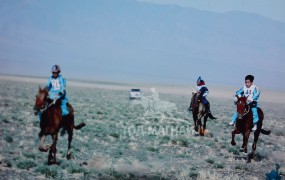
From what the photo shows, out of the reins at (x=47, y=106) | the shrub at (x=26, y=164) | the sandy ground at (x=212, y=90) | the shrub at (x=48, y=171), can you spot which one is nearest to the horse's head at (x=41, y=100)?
the reins at (x=47, y=106)

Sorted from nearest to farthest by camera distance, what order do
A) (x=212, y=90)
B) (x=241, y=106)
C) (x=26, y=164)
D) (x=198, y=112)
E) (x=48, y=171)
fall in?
1. (x=241, y=106)
2. (x=198, y=112)
3. (x=48, y=171)
4. (x=26, y=164)
5. (x=212, y=90)

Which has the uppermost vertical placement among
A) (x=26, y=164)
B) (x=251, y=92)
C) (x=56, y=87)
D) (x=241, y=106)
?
(x=251, y=92)

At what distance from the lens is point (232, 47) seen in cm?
19300

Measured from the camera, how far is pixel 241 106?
1227 cm

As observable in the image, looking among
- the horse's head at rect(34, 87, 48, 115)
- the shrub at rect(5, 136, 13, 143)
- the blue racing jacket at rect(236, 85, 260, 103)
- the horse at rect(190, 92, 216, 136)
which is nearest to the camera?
the horse's head at rect(34, 87, 48, 115)

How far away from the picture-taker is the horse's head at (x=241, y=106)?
1222cm

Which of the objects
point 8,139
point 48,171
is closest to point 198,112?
point 48,171

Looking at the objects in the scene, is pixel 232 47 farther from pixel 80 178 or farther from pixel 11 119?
pixel 80 178

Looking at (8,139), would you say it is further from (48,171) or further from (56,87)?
(56,87)

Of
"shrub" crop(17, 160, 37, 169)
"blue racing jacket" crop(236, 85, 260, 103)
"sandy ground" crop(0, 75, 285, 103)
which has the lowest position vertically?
"shrub" crop(17, 160, 37, 169)

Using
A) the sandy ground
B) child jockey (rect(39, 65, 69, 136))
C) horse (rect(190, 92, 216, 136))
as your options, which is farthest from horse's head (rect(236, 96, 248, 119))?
the sandy ground

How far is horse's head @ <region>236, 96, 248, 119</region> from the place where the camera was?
12.2 meters

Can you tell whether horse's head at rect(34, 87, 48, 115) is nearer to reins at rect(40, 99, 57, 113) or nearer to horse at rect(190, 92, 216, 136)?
reins at rect(40, 99, 57, 113)

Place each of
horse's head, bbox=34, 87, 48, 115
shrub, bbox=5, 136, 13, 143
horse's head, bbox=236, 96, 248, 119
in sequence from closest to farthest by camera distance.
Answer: horse's head, bbox=34, 87, 48, 115, horse's head, bbox=236, 96, 248, 119, shrub, bbox=5, 136, 13, 143
